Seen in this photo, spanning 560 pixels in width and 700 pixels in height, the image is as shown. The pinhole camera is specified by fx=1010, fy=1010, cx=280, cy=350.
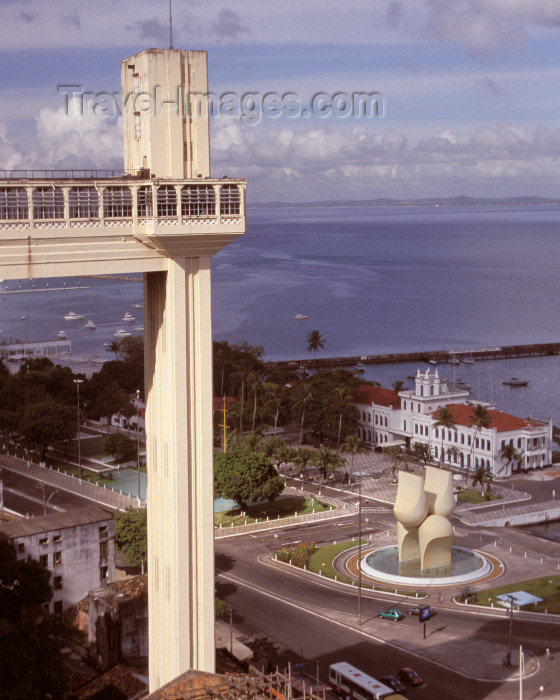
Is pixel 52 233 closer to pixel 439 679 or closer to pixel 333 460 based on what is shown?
pixel 439 679

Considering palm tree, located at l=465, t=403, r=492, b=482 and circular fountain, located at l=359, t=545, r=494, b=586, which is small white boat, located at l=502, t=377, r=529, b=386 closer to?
palm tree, located at l=465, t=403, r=492, b=482

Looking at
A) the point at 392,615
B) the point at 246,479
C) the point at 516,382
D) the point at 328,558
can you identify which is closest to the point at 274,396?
the point at 246,479

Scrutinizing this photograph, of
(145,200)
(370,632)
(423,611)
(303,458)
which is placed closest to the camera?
(145,200)

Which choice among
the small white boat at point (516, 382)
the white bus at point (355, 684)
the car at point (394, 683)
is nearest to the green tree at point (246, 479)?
the white bus at point (355, 684)

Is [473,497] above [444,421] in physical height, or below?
below

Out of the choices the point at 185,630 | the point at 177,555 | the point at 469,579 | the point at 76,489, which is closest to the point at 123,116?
the point at 177,555

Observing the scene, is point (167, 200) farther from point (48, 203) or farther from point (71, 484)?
point (71, 484)

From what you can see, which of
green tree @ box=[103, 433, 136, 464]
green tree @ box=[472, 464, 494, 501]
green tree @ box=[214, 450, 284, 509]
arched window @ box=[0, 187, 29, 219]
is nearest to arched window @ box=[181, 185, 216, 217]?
arched window @ box=[0, 187, 29, 219]
